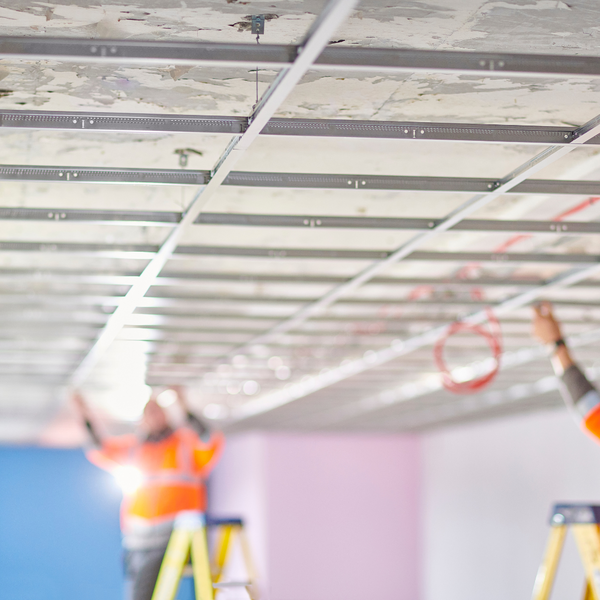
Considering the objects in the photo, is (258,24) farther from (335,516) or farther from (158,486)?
(335,516)

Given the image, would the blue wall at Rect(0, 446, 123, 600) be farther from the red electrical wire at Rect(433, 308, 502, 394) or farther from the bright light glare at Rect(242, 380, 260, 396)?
the red electrical wire at Rect(433, 308, 502, 394)

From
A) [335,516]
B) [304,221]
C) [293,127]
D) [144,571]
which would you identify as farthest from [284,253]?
[335,516]

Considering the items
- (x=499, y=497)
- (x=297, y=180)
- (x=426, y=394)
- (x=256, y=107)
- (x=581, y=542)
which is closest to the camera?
(x=256, y=107)

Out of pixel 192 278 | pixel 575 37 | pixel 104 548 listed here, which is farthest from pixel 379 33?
pixel 104 548

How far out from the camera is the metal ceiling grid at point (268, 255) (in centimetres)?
328

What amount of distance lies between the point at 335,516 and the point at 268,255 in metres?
9.09

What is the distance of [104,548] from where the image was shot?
1577 cm

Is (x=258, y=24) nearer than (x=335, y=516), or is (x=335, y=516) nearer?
(x=258, y=24)

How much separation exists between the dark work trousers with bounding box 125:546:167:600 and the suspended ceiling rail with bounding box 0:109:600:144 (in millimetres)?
3446

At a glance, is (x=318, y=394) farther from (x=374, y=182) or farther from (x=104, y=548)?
(x=104, y=548)

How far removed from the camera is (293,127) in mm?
3355

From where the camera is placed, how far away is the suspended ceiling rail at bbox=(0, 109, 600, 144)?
130 inches

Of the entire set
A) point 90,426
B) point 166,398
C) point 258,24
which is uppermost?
point 258,24

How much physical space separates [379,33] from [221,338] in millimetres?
4861
